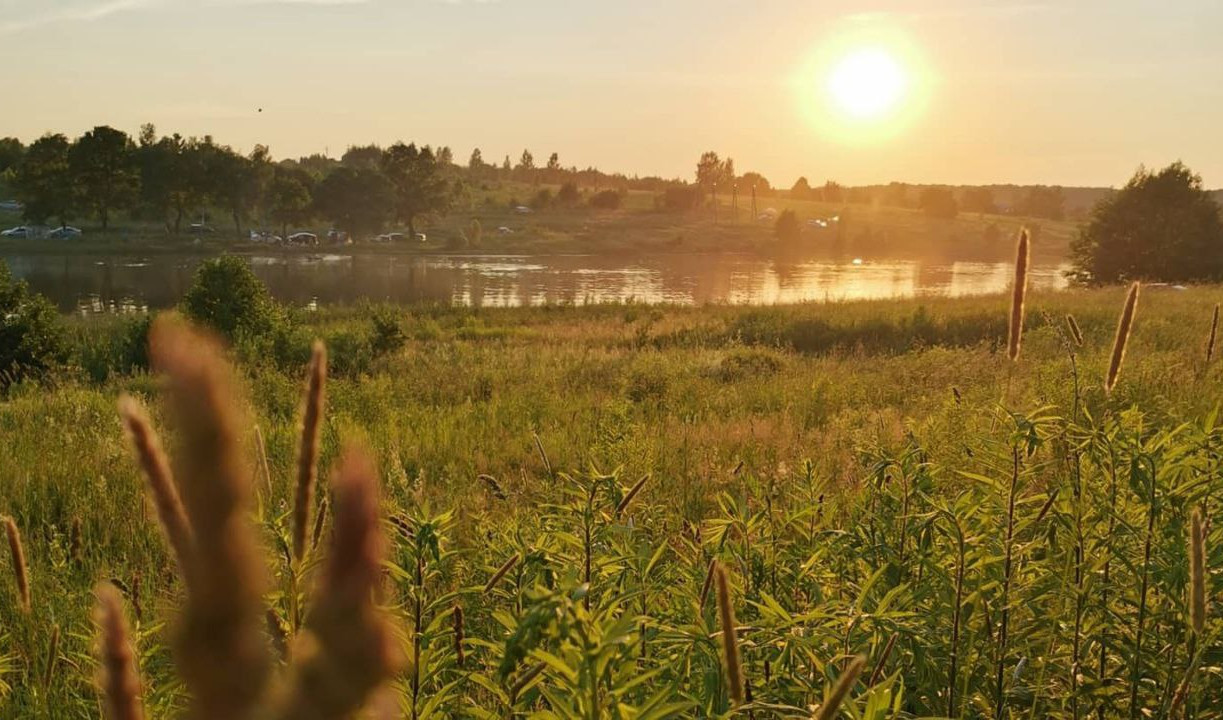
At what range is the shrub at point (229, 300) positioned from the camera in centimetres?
1670

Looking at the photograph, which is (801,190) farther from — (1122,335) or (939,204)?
(1122,335)

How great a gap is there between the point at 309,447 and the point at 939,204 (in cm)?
14391

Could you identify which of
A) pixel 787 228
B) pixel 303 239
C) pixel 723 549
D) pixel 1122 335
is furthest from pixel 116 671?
pixel 787 228

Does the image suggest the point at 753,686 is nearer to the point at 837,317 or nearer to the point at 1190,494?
the point at 1190,494

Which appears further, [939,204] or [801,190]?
[801,190]

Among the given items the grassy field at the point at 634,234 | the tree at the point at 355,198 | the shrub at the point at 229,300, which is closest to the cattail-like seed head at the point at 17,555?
the shrub at the point at 229,300

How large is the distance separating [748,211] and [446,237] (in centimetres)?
6626

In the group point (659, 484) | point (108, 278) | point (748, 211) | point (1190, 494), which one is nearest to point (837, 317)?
point (659, 484)

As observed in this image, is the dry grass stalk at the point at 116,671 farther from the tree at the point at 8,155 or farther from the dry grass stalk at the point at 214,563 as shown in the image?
the tree at the point at 8,155

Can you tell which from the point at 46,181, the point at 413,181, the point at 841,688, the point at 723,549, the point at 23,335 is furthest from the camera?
the point at 413,181

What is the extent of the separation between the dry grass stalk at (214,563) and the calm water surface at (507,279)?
33480 millimetres

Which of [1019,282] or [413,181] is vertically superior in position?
[413,181]

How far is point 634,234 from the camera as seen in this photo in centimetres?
9744

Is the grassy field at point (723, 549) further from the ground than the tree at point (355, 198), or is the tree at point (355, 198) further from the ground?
the tree at point (355, 198)
